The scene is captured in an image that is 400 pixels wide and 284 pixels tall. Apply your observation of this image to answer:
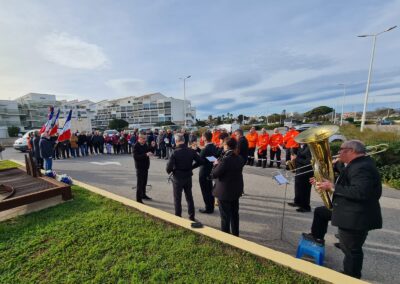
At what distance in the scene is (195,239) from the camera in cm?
319

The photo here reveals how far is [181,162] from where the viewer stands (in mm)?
4094

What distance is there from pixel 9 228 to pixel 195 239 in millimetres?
3553

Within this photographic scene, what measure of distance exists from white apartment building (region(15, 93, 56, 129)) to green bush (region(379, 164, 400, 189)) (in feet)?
337

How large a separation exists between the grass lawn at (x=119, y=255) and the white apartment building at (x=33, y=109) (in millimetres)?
98883

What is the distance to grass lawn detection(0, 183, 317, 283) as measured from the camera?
248 cm

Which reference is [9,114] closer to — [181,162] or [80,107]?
[80,107]

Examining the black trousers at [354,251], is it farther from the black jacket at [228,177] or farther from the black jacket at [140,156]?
the black jacket at [140,156]

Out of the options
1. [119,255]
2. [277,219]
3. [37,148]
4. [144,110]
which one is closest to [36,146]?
[37,148]

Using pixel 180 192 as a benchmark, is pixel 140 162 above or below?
above

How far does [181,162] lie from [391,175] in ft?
22.4

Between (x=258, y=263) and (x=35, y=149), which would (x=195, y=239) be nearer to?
(x=258, y=263)

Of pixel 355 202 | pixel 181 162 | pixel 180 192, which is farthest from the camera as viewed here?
pixel 180 192

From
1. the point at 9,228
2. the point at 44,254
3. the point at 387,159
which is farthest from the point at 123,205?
the point at 387,159

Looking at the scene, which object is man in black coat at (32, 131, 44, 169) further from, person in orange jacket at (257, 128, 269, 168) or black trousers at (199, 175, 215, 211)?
person in orange jacket at (257, 128, 269, 168)
